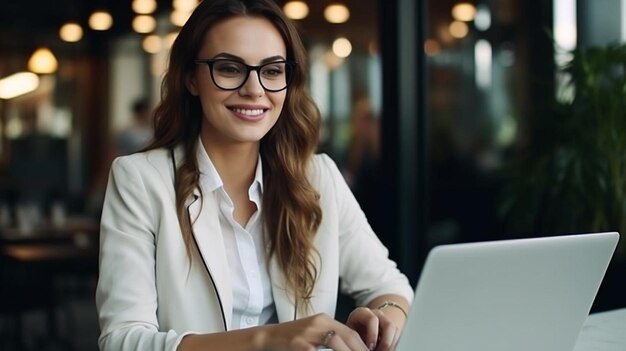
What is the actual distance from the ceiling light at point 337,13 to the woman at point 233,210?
615 centimetres

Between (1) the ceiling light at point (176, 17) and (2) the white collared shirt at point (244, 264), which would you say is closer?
(2) the white collared shirt at point (244, 264)

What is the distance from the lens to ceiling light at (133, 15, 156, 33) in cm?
945

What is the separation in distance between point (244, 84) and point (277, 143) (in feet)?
0.87

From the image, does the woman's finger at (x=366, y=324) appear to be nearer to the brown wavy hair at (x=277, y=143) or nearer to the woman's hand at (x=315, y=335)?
the woman's hand at (x=315, y=335)

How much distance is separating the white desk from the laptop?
1.21ft

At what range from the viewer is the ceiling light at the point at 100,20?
30.0 feet

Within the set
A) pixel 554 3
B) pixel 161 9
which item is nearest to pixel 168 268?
pixel 554 3

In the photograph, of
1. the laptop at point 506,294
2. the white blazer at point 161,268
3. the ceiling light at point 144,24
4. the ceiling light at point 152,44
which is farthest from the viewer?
the ceiling light at point 152,44

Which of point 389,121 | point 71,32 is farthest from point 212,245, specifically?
point 71,32

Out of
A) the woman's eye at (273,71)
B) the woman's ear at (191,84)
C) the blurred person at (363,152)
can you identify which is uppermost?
the woman's eye at (273,71)

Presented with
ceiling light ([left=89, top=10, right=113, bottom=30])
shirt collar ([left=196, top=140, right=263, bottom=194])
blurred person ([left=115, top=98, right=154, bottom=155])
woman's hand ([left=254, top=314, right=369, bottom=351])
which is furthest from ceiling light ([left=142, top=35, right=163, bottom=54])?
woman's hand ([left=254, top=314, right=369, bottom=351])

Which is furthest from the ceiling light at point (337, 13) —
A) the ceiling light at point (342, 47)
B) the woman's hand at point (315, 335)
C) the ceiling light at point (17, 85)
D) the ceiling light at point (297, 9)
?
the woman's hand at point (315, 335)

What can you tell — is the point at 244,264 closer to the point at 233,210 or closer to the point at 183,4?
the point at 233,210

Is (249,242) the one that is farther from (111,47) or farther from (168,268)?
(111,47)
